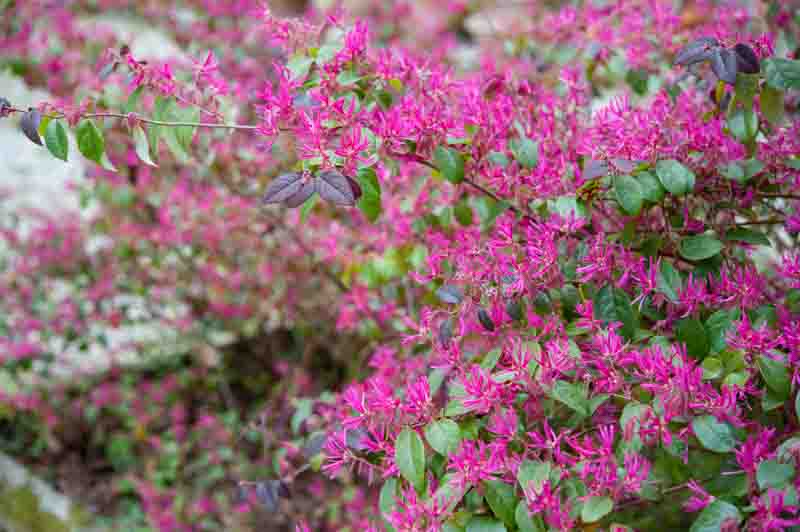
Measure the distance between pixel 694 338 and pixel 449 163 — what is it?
0.43 metres

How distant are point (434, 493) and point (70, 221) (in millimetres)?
1865

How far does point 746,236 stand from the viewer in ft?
3.82

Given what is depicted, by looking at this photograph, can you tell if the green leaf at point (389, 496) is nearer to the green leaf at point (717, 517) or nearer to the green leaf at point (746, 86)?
the green leaf at point (717, 517)

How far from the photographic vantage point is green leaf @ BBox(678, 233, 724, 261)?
110cm

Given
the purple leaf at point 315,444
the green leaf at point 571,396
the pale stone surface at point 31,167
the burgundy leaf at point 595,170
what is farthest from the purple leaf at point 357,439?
the pale stone surface at point 31,167

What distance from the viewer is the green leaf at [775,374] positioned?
0.95m

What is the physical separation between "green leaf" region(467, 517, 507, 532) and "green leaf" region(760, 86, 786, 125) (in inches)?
29.7

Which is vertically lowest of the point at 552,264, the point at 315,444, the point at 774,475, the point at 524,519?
the point at 315,444

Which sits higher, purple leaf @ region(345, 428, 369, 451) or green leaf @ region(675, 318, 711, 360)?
green leaf @ region(675, 318, 711, 360)

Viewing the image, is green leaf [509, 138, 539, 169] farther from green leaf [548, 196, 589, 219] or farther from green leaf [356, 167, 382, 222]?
green leaf [356, 167, 382, 222]

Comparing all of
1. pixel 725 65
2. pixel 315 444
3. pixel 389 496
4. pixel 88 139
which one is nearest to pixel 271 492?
pixel 315 444

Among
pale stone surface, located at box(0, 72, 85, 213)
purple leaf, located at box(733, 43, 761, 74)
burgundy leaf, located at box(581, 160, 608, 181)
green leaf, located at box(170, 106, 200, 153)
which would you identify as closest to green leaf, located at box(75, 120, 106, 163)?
green leaf, located at box(170, 106, 200, 153)

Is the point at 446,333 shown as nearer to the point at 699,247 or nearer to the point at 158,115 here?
the point at 699,247

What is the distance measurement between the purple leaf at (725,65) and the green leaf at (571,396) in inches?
18.8
